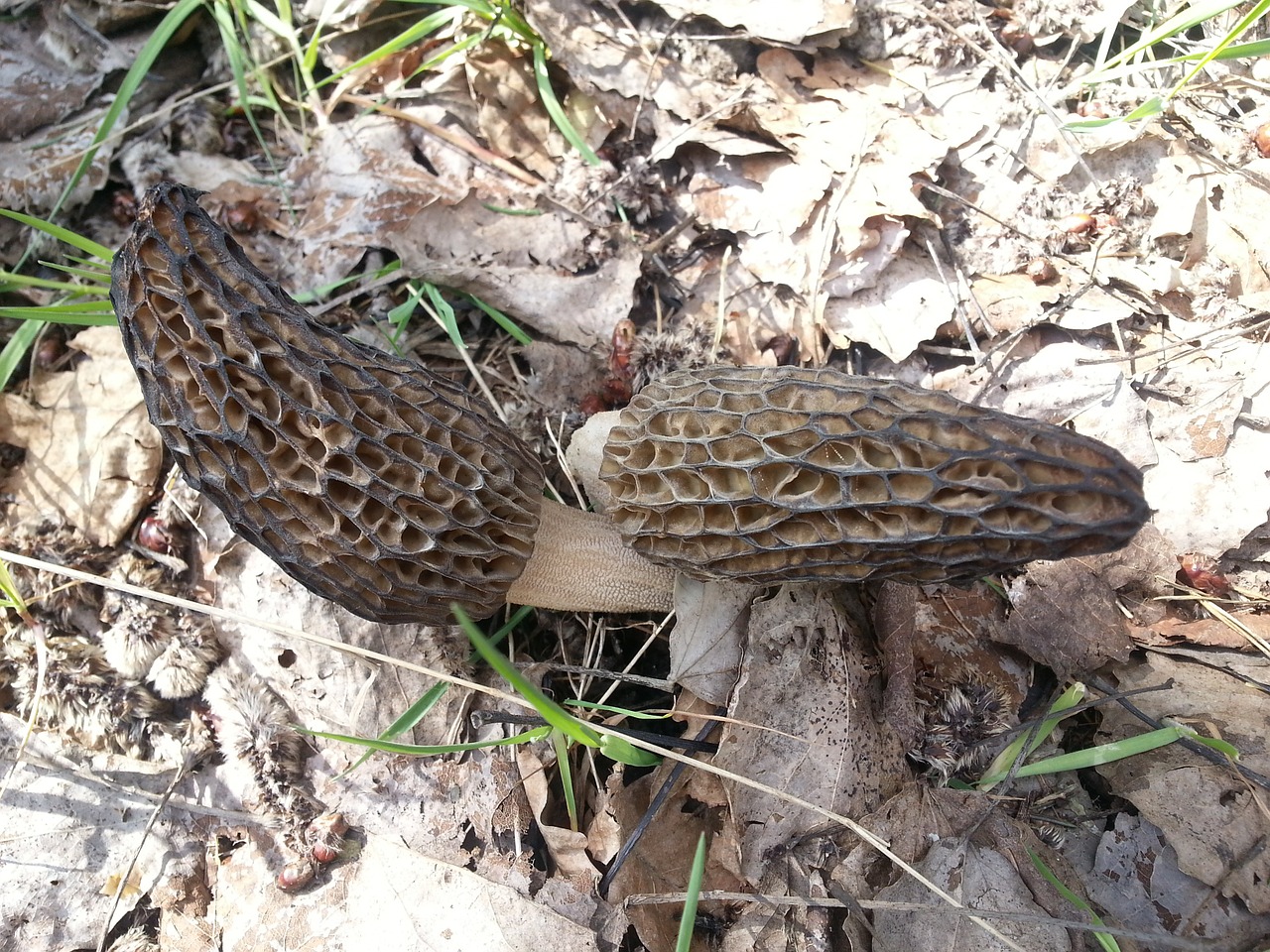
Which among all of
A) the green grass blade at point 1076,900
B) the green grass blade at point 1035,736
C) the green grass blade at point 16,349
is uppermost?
the green grass blade at point 16,349

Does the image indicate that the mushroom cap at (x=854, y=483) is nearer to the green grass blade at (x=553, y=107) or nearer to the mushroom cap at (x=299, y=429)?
the mushroom cap at (x=299, y=429)

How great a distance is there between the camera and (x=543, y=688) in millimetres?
3301

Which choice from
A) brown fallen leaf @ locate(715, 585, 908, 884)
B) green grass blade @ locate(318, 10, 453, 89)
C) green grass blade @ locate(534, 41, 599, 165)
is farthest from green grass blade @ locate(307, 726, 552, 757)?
green grass blade @ locate(318, 10, 453, 89)

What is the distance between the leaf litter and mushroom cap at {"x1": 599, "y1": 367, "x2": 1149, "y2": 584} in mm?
521

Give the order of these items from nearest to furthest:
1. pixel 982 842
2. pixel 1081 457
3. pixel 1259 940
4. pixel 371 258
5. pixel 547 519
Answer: pixel 1081 457 → pixel 1259 940 → pixel 982 842 → pixel 547 519 → pixel 371 258

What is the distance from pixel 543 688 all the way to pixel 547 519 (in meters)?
0.75

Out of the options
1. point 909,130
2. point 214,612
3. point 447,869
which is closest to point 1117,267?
point 909,130

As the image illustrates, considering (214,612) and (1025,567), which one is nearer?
(214,612)

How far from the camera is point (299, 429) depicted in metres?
2.53

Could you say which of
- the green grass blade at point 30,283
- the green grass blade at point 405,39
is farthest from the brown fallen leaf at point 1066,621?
the green grass blade at point 30,283

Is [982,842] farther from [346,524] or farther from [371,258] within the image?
[371,258]

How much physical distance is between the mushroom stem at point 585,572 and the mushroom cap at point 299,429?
286 millimetres

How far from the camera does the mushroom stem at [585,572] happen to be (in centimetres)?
313

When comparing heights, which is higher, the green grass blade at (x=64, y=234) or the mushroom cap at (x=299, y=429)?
the green grass blade at (x=64, y=234)
